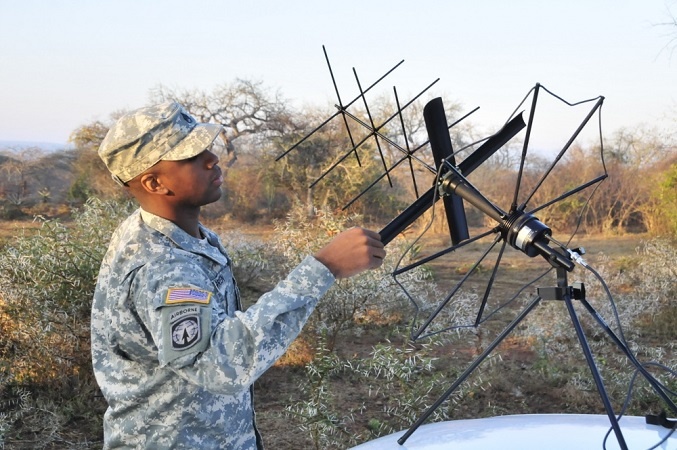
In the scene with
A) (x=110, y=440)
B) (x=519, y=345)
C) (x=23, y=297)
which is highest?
(x=110, y=440)

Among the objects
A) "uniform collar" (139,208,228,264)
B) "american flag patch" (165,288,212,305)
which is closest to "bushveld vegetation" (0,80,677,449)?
"uniform collar" (139,208,228,264)

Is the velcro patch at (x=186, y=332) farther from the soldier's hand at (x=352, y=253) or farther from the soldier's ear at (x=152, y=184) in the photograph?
the soldier's ear at (x=152, y=184)

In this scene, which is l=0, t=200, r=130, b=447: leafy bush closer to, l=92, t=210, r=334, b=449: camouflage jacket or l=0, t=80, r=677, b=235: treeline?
l=92, t=210, r=334, b=449: camouflage jacket

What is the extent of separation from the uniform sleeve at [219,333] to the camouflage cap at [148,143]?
1.15 feet

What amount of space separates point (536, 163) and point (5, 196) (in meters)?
11.0

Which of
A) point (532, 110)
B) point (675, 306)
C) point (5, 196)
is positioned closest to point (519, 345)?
point (675, 306)

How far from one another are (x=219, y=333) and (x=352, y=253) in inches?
13.3

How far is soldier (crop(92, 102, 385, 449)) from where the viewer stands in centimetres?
137

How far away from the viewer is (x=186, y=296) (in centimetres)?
140

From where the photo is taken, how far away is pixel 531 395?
502 cm

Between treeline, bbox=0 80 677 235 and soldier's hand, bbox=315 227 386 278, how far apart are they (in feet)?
31.1

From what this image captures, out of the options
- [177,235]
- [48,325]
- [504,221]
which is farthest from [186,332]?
[48,325]

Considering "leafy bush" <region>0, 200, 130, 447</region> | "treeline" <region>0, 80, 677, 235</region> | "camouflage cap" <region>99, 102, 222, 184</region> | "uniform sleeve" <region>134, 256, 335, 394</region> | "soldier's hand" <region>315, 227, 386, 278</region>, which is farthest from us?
"treeline" <region>0, 80, 677, 235</region>

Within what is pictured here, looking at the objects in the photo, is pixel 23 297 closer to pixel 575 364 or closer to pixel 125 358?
pixel 125 358
